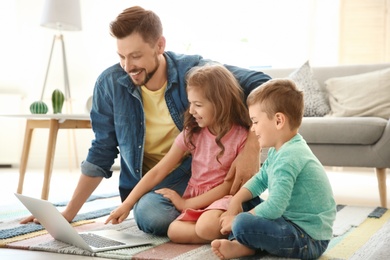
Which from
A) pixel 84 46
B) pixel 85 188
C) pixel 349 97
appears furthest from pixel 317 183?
pixel 84 46

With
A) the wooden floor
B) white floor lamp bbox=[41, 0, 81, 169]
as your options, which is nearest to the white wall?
white floor lamp bbox=[41, 0, 81, 169]

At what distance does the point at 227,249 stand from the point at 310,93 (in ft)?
6.94

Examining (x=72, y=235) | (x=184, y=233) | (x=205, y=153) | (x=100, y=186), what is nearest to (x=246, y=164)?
(x=205, y=153)

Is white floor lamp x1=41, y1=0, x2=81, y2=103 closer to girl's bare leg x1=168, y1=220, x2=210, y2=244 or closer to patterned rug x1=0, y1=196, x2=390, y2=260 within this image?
patterned rug x1=0, y1=196, x2=390, y2=260

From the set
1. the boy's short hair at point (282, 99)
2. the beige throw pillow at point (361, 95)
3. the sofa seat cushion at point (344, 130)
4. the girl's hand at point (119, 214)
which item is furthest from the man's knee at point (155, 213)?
the beige throw pillow at point (361, 95)

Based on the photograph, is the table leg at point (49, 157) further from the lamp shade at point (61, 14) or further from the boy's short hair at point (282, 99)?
the lamp shade at point (61, 14)

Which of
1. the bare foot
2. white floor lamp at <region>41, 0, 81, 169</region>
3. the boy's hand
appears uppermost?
white floor lamp at <region>41, 0, 81, 169</region>

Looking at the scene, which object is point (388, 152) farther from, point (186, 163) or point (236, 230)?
point (236, 230)

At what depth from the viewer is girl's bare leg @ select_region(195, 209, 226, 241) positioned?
5.21 feet

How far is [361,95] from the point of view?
127 inches

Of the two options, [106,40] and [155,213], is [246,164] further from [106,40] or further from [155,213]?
[106,40]

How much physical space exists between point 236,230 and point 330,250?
33 centimetres

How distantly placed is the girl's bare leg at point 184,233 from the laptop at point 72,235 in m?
0.08

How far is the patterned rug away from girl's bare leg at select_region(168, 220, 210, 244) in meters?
0.03
